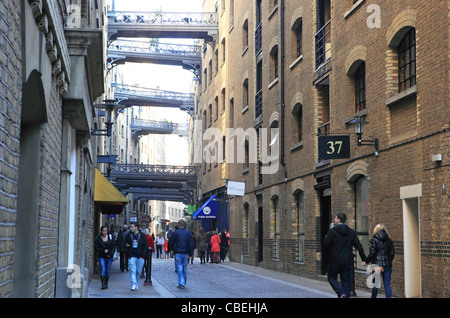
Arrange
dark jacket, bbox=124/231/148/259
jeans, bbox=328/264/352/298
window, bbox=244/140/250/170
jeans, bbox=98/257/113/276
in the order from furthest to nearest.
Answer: window, bbox=244/140/250/170 < jeans, bbox=98/257/113/276 < dark jacket, bbox=124/231/148/259 < jeans, bbox=328/264/352/298

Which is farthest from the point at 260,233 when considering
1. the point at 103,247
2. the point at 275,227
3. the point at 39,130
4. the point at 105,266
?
the point at 39,130

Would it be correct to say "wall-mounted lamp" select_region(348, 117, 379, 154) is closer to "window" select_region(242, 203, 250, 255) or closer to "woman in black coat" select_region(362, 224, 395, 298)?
"woman in black coat" select_region(362, 224, 395, 298)

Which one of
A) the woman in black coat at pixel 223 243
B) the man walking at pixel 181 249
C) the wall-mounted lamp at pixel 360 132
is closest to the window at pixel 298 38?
the wall-mounted lamp at pixel 360 132

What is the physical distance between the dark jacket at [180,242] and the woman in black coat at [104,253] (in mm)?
1744

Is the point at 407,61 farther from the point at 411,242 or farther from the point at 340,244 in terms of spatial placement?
the point at 340,244

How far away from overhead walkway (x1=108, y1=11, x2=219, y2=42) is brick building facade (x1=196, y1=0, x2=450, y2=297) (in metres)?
10.6

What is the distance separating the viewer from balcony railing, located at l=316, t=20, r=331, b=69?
19.8m

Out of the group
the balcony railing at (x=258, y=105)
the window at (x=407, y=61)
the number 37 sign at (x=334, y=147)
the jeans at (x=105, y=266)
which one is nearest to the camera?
the window at (x=407, y=61)

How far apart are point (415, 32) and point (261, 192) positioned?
14216mm

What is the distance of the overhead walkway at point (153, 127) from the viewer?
65.3 metres

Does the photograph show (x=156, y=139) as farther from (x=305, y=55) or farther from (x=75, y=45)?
(x=75, y=45)

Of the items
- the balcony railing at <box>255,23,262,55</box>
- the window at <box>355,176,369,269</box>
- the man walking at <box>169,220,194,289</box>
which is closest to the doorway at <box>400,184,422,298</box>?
the window at <box>355,176,369,269</box>

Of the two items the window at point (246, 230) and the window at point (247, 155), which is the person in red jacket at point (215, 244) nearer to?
the window at point (246, 230)

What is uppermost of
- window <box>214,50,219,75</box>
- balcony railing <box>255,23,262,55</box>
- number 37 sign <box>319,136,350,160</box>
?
window <box>214,50,219,75</box>
